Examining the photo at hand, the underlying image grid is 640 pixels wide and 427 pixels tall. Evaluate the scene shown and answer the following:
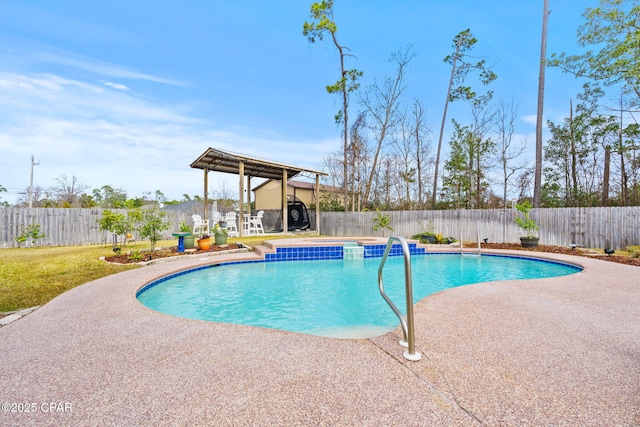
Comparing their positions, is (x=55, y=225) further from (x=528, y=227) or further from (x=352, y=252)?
(x=528, y=227)

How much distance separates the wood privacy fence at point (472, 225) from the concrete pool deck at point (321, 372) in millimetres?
8246

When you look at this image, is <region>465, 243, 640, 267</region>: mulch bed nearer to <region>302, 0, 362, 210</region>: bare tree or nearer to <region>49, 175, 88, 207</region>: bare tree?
<region>302, 0, 362, 210</region>: bare tree

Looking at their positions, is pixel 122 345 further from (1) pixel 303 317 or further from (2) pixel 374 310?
(2) pixel 374 310

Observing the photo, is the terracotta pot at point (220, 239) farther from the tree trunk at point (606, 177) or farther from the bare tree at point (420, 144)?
the tree trunk at point (606, 177)

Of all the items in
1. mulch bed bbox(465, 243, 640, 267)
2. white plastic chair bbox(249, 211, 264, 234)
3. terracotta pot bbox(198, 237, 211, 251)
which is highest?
white plastic chair bbox(249, 211, 264, 234)

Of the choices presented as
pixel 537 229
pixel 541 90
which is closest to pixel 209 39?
pixel 541 90

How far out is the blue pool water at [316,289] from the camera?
4012mm

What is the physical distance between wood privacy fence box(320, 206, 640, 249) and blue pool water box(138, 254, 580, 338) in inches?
75.5

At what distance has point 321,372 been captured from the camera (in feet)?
6.24

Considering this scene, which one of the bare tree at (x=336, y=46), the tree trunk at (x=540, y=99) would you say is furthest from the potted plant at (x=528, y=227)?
the bare tree at (x=336, y=46)

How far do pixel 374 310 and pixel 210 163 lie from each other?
11.6 meters

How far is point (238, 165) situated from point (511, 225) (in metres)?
11.8

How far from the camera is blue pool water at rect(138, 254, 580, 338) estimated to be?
13.2 feet

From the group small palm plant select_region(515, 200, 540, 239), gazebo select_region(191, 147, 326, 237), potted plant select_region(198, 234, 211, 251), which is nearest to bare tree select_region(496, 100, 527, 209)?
small palm plant select_region(515, 200, 540, 239)
